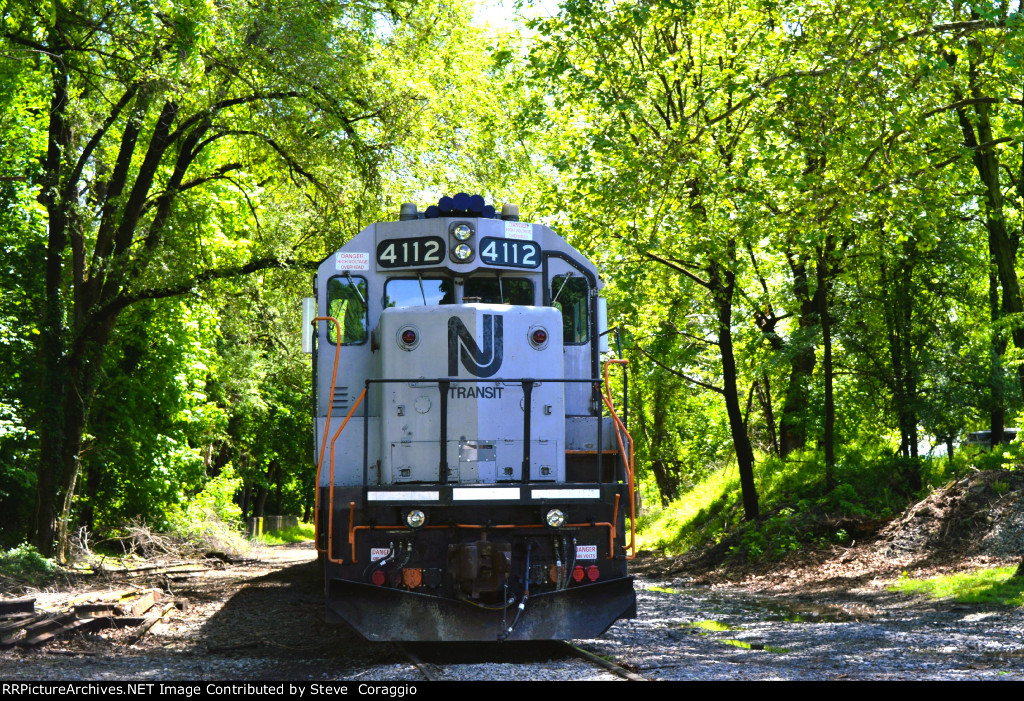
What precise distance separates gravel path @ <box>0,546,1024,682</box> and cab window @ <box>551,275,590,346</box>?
9.46ft

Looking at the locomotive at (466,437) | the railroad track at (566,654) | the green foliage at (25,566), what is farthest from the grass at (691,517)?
the locomotive at (466,437)

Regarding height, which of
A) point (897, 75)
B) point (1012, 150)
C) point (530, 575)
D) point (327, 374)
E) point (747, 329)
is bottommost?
point (530, 575)

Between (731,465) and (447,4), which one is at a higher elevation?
(447,4)

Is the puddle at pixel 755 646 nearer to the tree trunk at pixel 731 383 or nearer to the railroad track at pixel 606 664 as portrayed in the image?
the railroad track at pixel 606 664

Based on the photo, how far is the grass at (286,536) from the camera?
1427 inches

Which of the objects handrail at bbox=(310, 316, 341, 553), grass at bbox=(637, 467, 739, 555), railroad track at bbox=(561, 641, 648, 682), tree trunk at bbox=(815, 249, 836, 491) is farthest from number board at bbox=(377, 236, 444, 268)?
grass at bbox=(637, 467, 739, 555)

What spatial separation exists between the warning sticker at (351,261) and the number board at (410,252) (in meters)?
0.12

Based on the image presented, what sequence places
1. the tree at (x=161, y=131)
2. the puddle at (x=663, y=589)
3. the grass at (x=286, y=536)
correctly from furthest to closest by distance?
the grass at (x=286, y=536)
the puddle at (x=663, y=589)
the tree at (x=161, y=131)

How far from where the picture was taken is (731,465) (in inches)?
1059

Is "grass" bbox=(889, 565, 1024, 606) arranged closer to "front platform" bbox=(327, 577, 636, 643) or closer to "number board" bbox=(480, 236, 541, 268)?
"front platform" bbox=(327, 577, 636, 643)

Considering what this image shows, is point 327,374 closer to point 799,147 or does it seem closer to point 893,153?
point 799,147

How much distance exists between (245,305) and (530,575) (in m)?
13.8

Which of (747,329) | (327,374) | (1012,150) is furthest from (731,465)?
(327,374)

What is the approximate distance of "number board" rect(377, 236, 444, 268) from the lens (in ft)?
27.7
